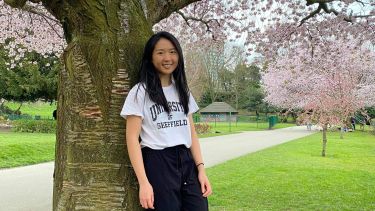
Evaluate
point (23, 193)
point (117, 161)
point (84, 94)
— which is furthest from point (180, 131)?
point (23, 193)

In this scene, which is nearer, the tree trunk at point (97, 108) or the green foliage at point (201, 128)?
the tree trunk at point (97, 108)

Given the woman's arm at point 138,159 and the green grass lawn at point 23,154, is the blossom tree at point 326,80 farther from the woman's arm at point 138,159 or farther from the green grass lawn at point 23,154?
the green grass lawn at point 23,154

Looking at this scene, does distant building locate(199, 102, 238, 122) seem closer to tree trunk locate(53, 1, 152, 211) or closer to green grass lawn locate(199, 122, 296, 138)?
green grass lawn locate(199, 122, 296, 138)

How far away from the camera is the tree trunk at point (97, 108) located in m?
Answer: 2.77

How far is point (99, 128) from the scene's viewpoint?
282 cm

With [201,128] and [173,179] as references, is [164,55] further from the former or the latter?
[201,128]

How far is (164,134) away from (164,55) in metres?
0.50

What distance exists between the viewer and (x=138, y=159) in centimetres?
253

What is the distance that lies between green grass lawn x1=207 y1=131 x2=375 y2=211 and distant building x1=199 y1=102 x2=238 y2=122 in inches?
1070

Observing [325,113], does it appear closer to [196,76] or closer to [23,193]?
[23,193]

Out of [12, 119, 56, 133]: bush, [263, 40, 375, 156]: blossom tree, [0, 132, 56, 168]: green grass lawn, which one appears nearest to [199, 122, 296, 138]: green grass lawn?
[263, 40, 375, 156]: blossom tree

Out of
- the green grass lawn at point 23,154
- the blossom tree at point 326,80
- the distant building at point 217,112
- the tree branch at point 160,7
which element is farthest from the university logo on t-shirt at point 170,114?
the distant building at point 217,112

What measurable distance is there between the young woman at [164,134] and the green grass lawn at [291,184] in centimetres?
392

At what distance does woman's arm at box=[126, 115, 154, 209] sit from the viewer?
2.53 metres
